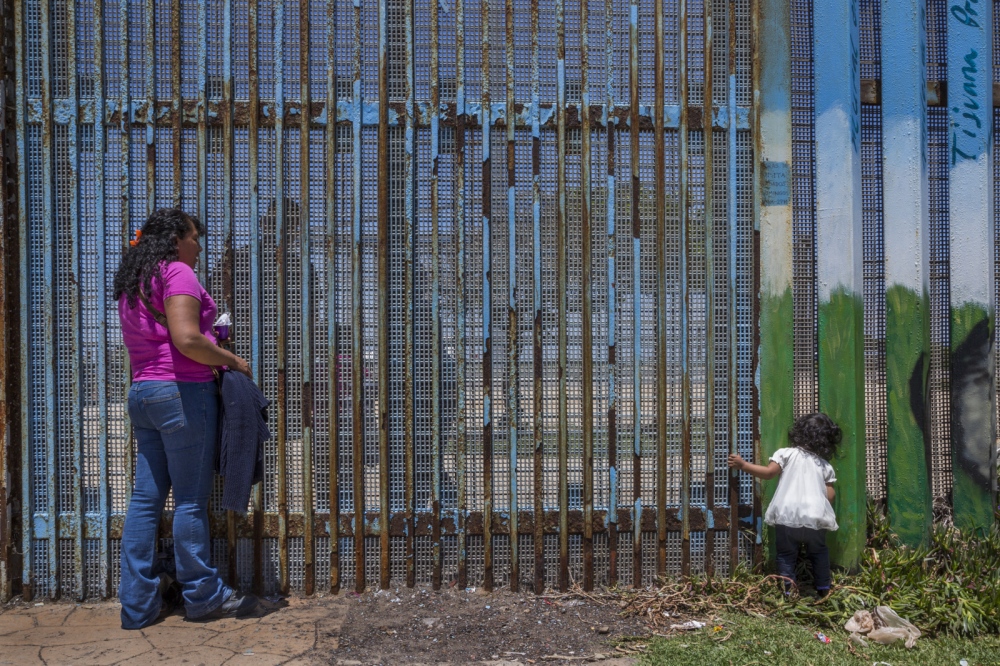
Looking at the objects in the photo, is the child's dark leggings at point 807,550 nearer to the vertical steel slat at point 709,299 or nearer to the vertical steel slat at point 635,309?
the vertical steel slat at point 709,299

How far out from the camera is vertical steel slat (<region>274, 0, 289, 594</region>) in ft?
11.6

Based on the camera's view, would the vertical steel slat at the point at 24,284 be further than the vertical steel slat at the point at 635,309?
No

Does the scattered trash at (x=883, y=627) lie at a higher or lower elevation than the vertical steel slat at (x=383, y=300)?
lower

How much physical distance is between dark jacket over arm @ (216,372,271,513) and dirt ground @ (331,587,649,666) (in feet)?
2.53

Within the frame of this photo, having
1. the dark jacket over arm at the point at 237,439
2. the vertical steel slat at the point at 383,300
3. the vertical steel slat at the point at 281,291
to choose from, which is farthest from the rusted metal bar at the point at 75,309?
the vertical steel slat at the point at 383,300

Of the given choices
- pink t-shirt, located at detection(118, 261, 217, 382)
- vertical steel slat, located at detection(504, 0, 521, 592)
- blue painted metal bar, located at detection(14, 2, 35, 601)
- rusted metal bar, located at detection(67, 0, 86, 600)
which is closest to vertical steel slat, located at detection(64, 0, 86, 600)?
rusted metal bar, located at detection(67, 0, 86, 600)

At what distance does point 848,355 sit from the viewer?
11.9 feet

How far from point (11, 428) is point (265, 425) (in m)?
1.30

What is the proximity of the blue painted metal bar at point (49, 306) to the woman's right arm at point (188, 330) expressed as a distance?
2.58 ft

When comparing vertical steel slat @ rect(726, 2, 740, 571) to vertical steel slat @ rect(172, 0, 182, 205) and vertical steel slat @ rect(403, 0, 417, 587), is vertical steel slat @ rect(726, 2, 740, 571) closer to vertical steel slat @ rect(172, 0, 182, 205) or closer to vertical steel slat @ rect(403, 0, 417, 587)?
vertical steel slat @ rect(403, 0, 417, 587)

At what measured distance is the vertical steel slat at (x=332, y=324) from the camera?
3.56 metres

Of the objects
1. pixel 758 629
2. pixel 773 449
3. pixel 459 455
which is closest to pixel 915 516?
pixel 773 449

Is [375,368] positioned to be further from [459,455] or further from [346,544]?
[346,544]

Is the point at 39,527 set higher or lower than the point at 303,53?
lower
